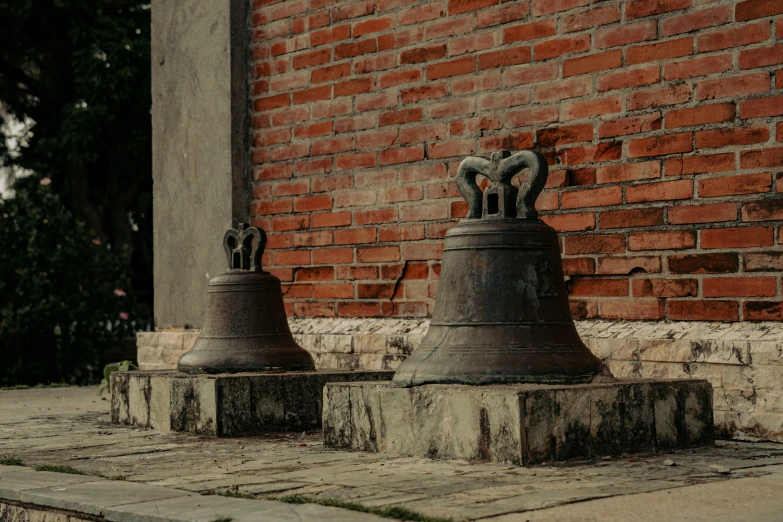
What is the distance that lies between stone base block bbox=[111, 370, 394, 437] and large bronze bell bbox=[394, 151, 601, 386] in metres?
0.94

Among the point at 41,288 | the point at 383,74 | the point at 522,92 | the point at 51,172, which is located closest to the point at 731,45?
the point at 522,92

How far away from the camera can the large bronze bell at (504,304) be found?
178 inches

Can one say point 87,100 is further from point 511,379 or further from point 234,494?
point 234,494

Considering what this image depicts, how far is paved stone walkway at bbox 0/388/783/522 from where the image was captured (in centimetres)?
325

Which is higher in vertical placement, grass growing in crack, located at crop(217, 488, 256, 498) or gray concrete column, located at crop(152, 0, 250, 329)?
gray concrete column, located at crop(152, 0, 250, 329)

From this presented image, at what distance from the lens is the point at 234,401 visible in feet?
17.6

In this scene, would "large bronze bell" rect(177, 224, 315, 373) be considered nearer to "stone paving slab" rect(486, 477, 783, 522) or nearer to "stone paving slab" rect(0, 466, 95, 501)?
"stone paving slab" rect(0, 466, 95, 501)

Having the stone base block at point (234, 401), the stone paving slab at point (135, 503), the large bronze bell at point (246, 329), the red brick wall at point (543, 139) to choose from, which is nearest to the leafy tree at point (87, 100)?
the red brick wall at point (543, 139)

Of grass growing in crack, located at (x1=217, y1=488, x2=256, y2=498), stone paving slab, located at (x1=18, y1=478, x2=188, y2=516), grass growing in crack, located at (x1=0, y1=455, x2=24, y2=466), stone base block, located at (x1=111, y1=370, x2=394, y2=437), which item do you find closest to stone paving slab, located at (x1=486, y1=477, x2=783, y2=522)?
grass growing in crack, located at (x1=217, y1=488, x2=256, y2=498)

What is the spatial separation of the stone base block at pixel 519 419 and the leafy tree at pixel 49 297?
673 cm

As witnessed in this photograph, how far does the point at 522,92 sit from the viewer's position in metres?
5.80

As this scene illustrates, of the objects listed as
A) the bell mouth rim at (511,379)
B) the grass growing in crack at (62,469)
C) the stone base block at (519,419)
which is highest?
the bell mouth rim at (511,379)

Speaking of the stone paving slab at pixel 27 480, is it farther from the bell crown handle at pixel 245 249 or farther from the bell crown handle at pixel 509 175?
the bell crown handle at pixel 245 249

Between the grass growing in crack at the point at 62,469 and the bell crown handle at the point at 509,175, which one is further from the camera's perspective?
the bell crown handle at the point at 509,175
